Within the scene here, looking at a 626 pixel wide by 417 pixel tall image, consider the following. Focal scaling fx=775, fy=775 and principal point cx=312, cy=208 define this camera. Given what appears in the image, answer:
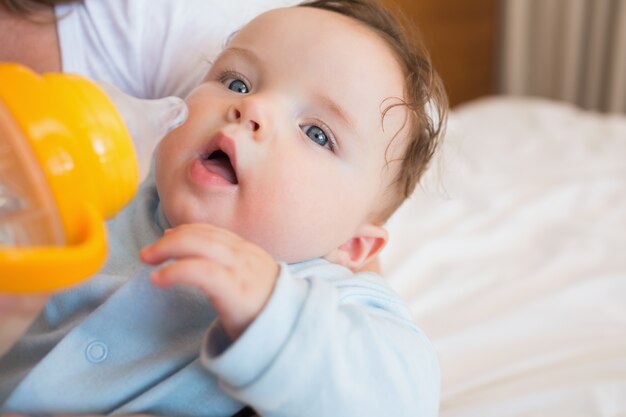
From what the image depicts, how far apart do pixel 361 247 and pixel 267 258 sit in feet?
0.90

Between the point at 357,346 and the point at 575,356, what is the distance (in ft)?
1.75

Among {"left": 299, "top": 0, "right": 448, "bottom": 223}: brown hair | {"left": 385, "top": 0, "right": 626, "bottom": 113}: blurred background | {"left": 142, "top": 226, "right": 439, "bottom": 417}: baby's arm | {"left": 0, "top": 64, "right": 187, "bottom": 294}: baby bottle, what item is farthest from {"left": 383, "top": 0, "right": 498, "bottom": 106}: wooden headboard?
{"left": 0, "top": 64, "right": 187, "bottom": 294}: baby bottle

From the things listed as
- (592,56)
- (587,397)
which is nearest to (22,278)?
(587,397)

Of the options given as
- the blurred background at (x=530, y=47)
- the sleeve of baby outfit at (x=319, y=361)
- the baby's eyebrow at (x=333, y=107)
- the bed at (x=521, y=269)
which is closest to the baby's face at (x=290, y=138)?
the baby's eyebrow at (x=333, y=107)

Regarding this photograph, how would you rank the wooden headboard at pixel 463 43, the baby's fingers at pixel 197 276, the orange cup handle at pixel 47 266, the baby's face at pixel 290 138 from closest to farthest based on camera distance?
the orange cup handle at pixel 47 266 < the baby's fingers at pixel 197 276 < the baby's face at pixel 290 138 < the wooden headboard at pixel 463 43

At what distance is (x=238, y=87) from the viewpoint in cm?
86

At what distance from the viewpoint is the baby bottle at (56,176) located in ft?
1.66

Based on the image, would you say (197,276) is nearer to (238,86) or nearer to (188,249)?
(188,249)

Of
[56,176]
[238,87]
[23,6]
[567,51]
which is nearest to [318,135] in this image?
[238,87]

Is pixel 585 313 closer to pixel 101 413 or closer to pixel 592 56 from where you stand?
pixel 101 413

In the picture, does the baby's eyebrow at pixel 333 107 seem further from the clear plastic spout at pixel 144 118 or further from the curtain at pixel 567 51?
the curtain at pixel 567 51

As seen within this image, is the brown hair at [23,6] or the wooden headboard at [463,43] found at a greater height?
the brown hair at [23,6]

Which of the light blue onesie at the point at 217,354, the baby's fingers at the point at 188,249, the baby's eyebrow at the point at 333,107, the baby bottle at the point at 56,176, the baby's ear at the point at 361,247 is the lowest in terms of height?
the baby's ear at the point at 361,247

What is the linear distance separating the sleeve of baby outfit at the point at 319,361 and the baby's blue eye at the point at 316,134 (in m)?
0.18
